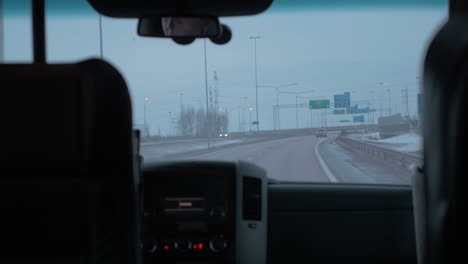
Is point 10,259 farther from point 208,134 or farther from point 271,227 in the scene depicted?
point 208,134

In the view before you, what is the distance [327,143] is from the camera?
11891 millimetres

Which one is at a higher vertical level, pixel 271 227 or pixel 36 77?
pixel 36 77

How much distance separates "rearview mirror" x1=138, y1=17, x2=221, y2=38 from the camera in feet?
10.4

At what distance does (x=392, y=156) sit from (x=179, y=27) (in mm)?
3213

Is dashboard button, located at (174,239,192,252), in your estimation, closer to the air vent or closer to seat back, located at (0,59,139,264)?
the air vent

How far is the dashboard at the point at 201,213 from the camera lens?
397 cm

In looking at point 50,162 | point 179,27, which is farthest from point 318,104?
point 50,162

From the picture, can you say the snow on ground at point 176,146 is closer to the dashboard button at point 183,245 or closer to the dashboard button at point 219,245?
the dashboard button at point 183,245

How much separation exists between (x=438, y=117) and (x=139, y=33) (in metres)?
1.87

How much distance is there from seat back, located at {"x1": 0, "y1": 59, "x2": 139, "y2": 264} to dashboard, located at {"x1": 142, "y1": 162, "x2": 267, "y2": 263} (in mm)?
2023

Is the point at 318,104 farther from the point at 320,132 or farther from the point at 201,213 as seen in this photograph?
the point at 201,213

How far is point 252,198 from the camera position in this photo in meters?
4.08

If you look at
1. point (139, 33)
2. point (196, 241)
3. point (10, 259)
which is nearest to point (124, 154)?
point (10, 259)

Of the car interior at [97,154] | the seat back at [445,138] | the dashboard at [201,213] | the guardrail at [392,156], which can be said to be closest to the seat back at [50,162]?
the car interior at [97,154]
